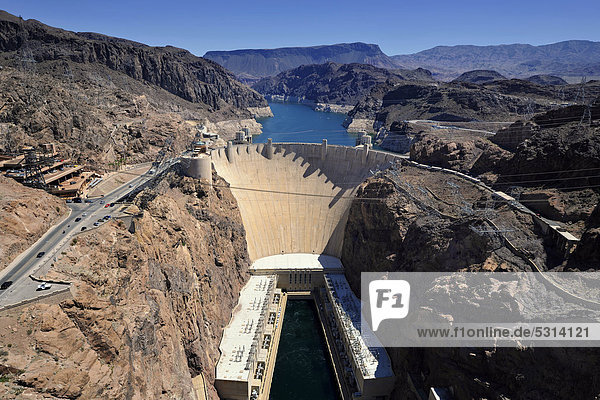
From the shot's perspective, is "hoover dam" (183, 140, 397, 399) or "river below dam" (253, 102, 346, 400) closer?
"hoover dam" (183, 140, 397, 399)

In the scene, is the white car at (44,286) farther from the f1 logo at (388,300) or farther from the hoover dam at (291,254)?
the f1 logo at (388,300)

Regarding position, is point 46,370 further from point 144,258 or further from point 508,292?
point 508,292

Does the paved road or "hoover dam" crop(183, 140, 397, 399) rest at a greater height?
the paved road

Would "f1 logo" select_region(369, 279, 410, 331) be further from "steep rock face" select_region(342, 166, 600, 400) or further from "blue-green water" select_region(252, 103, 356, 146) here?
"blue-green water" select_region(252, 103, 356, 146)

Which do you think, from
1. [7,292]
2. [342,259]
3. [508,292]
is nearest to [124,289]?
[7,292]

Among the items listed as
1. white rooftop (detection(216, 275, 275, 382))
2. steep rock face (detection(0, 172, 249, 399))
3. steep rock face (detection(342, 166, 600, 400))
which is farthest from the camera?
white rooftop (detection(216, 275, 275, 382))

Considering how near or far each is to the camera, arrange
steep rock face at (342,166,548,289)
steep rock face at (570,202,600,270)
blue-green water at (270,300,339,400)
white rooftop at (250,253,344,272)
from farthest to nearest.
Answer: white rooftop at (250,253,344,272) → blue-green water at (270,300,339,400) → steep rock face at (342,166,548,289) → steep rock face at (570,202,600,270)

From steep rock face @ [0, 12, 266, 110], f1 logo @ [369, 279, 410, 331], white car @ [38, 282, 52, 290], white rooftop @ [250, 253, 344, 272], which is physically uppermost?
steep rock face @ [0, 12, 266, 110]

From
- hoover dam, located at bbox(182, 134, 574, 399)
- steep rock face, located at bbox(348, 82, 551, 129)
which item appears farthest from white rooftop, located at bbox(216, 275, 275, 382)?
steep rock face, located at bbox(348, 82, 551, 129)
